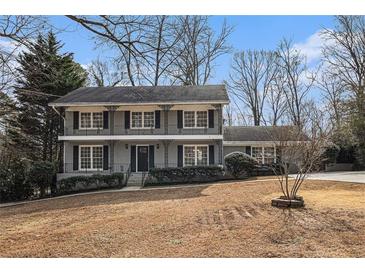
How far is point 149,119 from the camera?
24.5m

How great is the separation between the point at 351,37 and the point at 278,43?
25.3 ft

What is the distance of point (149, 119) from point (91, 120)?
388 centimetres

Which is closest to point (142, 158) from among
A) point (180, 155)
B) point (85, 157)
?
point (180, 155)

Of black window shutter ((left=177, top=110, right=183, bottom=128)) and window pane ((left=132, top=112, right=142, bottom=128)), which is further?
window pane ((left=132, top=112, right=142, bottom=128))

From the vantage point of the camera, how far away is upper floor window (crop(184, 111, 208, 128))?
944 inches

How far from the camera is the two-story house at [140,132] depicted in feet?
77.4

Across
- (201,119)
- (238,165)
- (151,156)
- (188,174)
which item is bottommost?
(188,174)

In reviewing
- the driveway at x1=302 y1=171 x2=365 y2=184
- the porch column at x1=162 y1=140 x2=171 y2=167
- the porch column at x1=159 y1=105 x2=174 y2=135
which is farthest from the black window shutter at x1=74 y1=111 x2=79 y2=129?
the driveway at x1=302 y1=171 x2=365 y2=184

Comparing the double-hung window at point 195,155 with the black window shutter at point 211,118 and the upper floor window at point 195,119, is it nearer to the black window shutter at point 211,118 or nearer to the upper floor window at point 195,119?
the upper floor window at point 195,119

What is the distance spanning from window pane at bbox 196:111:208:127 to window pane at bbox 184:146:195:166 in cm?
159

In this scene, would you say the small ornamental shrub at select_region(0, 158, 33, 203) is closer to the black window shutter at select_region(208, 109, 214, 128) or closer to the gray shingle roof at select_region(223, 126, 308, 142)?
the black window shutter at select_region(208, 109, 214, 128)

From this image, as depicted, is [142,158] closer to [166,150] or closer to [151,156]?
[151,156]

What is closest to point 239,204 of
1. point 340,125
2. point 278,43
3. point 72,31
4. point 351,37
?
point 72,31
